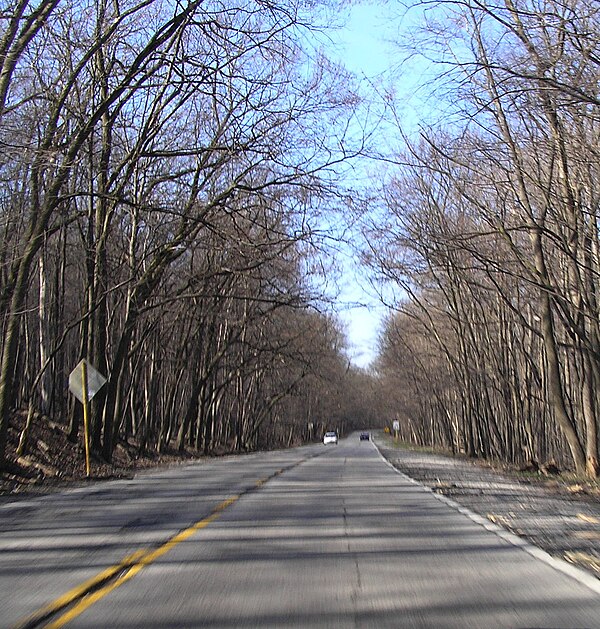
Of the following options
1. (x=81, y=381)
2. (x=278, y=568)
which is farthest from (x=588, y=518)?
(x=81, y=381)

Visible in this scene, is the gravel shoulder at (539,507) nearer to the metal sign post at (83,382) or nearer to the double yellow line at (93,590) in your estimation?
the double yellow line at (93,590)

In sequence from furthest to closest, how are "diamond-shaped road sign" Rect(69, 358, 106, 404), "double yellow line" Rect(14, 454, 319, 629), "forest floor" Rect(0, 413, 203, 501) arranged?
"diamond-shaped road sign" Rect(69, 358, 106, 404)
"forest floor" Rect(0, 413, 203, 501)
"double yellow line" Rect(14, 454, 319, 629)

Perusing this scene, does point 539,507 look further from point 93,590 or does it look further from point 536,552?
point 93,590

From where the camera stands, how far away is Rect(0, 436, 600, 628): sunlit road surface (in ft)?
19.9

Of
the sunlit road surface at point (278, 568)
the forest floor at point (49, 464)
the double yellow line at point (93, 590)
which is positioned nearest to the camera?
the double yellow line at point (93, 590)

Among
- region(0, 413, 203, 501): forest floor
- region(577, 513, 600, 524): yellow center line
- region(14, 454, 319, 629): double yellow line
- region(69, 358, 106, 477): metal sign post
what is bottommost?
region(14, 454, 319, 629): double yellow line

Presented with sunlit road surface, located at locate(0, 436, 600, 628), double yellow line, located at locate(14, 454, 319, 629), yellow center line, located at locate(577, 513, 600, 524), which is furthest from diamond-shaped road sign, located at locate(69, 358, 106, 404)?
yellow center line, located at locate(577, 513, 600, 524)

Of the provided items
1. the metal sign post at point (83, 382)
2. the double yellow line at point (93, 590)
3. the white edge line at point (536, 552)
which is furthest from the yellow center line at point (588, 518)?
the metal sign post at point (83, 382)

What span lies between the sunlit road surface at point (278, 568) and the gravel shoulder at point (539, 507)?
475 millimetres

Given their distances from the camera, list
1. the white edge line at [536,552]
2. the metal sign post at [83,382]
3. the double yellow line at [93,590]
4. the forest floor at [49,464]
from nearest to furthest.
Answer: the double yellow line at [93,590] < the white edge line at [536,552] < the forest floor at [49,464] < the metal sign post at [83,382]

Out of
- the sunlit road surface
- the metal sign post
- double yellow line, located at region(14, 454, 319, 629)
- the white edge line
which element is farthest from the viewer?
the metal sign post

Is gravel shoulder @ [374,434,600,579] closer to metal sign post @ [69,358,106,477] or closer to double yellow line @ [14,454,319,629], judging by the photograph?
double yellow line @ [14,454,319,629]

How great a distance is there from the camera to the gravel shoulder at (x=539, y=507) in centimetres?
923

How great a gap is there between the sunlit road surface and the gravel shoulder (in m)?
0.48
